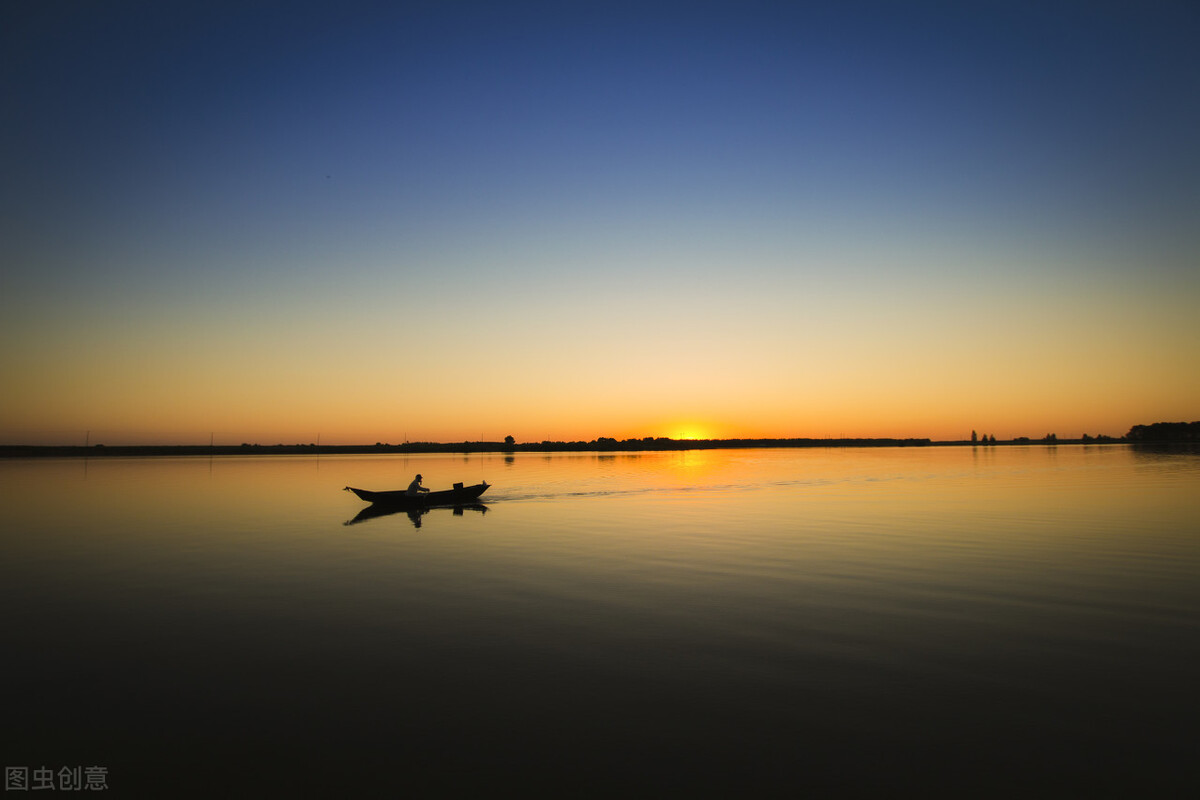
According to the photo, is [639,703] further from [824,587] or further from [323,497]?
[323,497]

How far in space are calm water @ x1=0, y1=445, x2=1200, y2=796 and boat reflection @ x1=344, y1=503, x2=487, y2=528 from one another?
1008 cm

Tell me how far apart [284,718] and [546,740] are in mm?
4115

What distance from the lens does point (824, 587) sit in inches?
725

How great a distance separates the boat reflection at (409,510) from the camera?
38312 millimetres

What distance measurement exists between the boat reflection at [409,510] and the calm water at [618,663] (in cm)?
1008

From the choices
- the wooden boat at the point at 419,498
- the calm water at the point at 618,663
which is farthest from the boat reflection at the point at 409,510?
the calm water at the point at 618,663

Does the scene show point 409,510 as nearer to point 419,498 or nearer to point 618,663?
point 419,498

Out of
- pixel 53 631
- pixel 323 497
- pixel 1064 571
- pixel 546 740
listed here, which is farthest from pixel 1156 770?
pixel 323 497

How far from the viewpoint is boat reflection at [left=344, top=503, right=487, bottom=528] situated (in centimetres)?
3831

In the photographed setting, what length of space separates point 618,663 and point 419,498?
3241 centimetres

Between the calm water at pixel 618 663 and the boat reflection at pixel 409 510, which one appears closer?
the calm water at pixel 618 663

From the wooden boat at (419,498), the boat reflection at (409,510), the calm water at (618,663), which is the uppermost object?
the wooden boat at (419,498)

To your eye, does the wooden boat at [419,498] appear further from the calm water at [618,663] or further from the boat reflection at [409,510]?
the calm water at [618,663]

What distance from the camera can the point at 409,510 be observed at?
42.7 m
